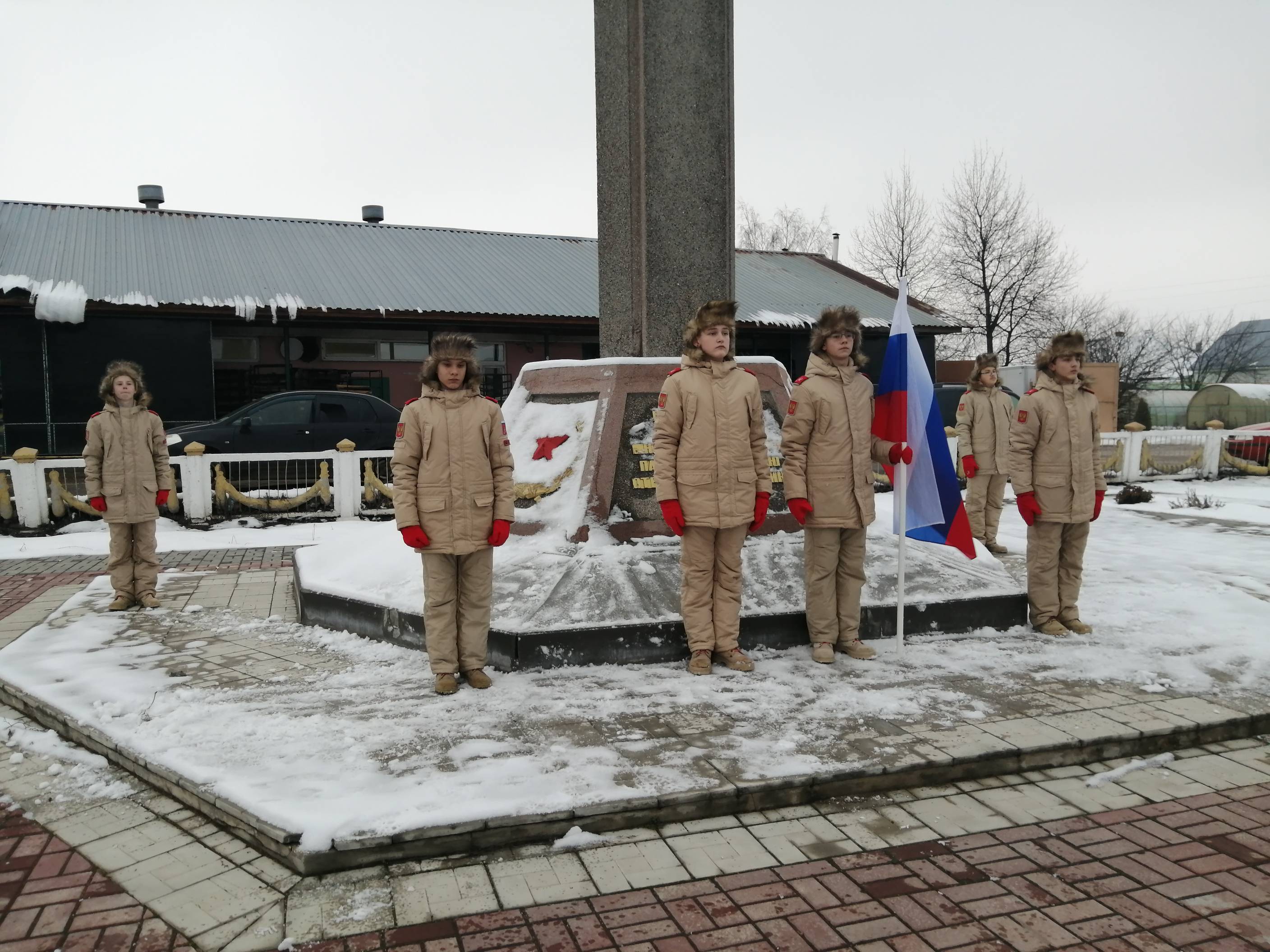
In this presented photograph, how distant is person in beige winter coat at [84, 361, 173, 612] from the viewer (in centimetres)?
632

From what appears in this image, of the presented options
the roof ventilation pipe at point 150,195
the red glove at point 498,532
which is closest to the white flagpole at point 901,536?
the red glove at point 498,532

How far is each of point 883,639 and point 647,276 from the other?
8.50ft

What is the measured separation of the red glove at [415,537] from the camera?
4094 mm

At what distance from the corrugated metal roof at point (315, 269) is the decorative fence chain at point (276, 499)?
5084 millimetres

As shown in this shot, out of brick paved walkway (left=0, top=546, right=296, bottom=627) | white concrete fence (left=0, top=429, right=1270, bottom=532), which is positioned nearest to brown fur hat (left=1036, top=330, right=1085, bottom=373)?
brick paved walkway (left=0, top=546, right=296, bottom=627)

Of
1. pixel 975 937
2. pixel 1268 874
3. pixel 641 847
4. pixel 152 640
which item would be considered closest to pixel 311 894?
pixel 641 847

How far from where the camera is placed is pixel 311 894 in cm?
264

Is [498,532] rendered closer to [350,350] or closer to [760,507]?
[760,507]

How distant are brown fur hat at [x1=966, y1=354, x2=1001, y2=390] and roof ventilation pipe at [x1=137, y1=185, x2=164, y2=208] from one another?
18.4 meters

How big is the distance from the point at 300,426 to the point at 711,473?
9811mm

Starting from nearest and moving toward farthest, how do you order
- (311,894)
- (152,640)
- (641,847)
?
1. (311,894)
2. (641,847)
3. (152,640)

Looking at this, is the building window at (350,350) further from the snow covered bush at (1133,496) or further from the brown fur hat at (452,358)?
the brown fur hat at (452,358)

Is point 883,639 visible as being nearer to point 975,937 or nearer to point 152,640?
point 975,937

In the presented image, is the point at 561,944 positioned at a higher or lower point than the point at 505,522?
lower
